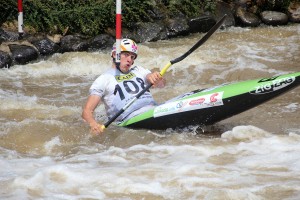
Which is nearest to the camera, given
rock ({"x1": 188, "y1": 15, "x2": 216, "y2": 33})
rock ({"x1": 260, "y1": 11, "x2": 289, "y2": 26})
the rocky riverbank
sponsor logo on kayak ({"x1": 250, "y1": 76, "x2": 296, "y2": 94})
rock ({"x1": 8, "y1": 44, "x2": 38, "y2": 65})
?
sponsor logo on kayak ({"x1": 250, "y1": 76, "x2": 296, "y2": 94})

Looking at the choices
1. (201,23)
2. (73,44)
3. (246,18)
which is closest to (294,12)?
(246,18)

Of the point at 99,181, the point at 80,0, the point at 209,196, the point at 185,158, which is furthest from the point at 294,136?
the point at 80,0

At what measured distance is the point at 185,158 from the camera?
4.82m

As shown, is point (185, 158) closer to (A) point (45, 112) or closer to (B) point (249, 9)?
(A) point (45, 112)

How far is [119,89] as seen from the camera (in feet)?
18.8

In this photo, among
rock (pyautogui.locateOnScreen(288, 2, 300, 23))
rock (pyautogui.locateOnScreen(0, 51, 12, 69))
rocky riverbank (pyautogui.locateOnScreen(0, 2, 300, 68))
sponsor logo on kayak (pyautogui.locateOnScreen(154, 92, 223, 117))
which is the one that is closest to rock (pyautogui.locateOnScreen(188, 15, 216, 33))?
rocky riverbank (pyautogui.locateOnScreen(0, 2, 300, 68))

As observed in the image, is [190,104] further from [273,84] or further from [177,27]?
[177,27]

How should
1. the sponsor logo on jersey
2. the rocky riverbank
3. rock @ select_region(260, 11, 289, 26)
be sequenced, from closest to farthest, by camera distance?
1. the sponsor logo on jersey
2. the rocky riverbank
3. rock @ select_region(260, 11, 289, 26)

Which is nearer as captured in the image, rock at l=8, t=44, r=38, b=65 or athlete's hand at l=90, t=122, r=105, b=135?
athlete's hand at l=90, t=122, r=105, b=135

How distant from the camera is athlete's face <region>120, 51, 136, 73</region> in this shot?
5.79 m

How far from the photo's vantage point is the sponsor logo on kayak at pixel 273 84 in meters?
5.14

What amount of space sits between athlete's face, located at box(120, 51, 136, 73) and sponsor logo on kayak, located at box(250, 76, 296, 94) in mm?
1257

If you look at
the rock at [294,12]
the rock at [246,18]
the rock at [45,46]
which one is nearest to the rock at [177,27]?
the rock at [246,18]

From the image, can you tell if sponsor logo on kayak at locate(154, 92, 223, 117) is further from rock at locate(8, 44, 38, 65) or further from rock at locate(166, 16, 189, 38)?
rock at locate(166, 16, 189, 38)
